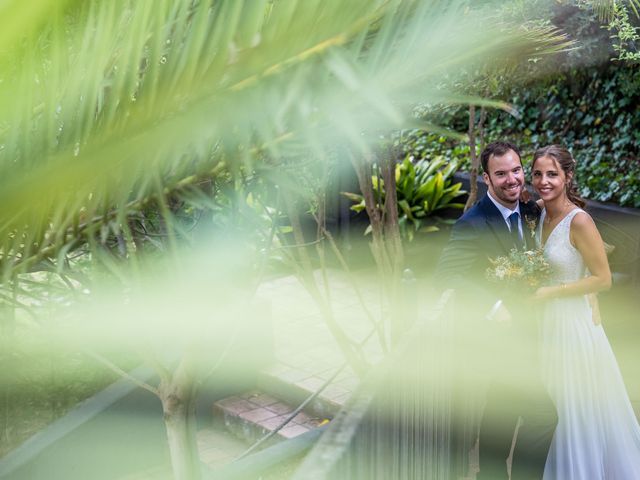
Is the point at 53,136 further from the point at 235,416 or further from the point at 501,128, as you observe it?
the point at 501,128

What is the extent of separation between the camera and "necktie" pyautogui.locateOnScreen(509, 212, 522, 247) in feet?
12.9

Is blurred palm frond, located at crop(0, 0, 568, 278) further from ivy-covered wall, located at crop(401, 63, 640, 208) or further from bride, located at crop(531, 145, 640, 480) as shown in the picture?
ivy-covered wall, located at crop(401, 63, 640, 208)

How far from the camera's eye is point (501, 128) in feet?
38.7

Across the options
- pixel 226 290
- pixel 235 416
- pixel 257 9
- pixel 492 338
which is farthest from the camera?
pixel 235 416

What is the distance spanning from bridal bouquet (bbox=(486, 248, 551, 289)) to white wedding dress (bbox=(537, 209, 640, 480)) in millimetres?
107

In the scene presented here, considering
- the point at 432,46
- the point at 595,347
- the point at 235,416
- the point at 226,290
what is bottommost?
the point at 235,416

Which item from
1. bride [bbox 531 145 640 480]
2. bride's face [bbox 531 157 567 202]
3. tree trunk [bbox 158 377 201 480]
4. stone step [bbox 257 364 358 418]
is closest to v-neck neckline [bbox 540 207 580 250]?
bride [bbox 531 145 640 480]

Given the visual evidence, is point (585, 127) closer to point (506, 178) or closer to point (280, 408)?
point (280, 408)

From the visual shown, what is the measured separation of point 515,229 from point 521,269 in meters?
0.34

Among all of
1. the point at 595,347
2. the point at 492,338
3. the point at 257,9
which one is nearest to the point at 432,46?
the point at 257,9

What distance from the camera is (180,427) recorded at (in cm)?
336

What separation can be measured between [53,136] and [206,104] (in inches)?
10.8

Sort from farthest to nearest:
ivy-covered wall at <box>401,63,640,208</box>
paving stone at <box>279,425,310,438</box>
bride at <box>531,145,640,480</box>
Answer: ivy-covered wall at <box>401,63,640,208</box>
paving stone at <box>279,425,310,438</box>
bride at <box>531,145,640,480</box>

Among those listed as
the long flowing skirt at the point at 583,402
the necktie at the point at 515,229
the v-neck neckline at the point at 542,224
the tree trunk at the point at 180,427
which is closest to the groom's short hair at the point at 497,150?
the necktie at the point at 515,229
